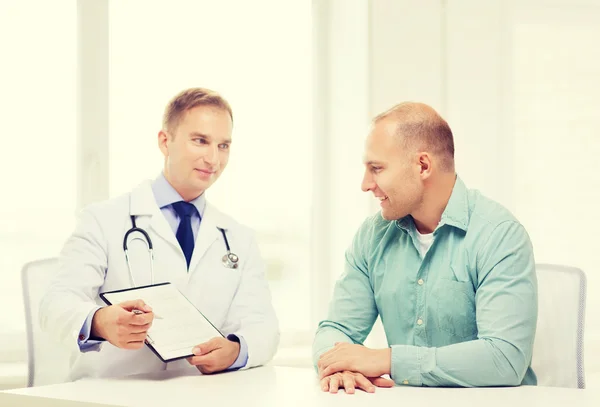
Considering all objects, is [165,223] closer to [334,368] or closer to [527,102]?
[334,368]

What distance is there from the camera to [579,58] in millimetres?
3693

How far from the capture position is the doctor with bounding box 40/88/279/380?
2.01 m

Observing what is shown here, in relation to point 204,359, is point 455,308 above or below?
above

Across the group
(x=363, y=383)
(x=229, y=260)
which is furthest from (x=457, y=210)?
(x=229, y=260)

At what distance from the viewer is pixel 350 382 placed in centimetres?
168

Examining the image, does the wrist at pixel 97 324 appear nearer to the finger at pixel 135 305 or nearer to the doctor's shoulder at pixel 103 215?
the finger at pixel 135 305

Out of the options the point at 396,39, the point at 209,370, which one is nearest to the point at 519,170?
the point at 396,39

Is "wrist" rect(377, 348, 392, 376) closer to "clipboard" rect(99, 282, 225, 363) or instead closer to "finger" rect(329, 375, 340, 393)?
"finger" rect(329, 375, 340, 393)

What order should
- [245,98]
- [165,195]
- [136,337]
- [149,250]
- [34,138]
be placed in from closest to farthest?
[136,337] < [149,250] < [165,195] < [34,138] < [245,98]

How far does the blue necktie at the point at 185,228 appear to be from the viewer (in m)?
2.15

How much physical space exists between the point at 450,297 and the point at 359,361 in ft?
1.05

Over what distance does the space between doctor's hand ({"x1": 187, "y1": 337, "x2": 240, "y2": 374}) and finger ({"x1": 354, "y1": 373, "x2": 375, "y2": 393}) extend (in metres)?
0.39

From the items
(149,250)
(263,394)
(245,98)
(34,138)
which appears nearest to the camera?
(263,394)

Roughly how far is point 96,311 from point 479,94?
2.34 m
